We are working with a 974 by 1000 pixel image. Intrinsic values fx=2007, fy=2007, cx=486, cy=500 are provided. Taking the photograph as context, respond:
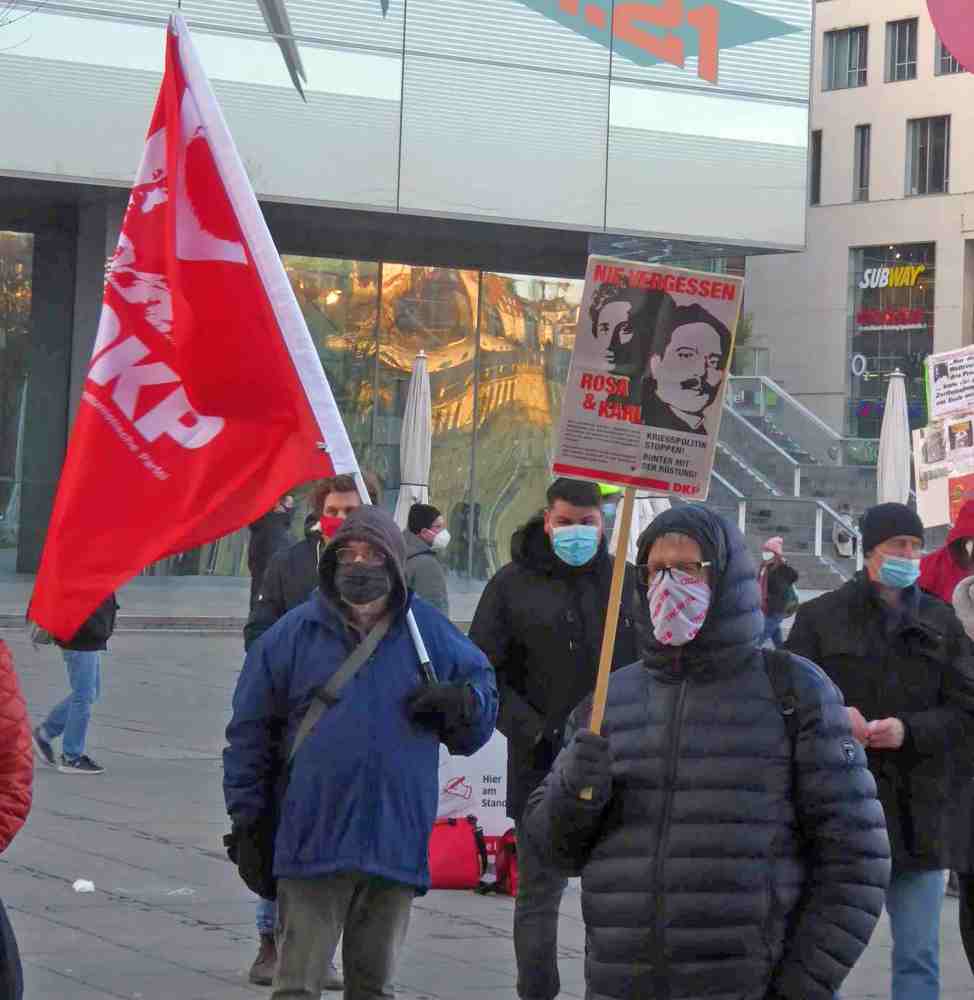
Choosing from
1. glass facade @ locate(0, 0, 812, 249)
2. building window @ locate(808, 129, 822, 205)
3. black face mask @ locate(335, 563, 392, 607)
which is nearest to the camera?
black face mask @ locate(335, 563, 392, 607)

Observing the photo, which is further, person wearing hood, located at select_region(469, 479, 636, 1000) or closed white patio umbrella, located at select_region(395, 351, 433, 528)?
closed white patio umbrella, located at select_region(395, 351, 433, 528)

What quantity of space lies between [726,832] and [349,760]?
152cm

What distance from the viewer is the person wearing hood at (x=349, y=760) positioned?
16.9 feet

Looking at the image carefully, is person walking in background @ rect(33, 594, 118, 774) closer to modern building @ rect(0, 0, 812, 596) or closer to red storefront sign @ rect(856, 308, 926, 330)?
modern building @ rect(0, 0, 812, 596)

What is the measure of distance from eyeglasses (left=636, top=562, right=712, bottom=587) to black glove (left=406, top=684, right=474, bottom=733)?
1.24 m

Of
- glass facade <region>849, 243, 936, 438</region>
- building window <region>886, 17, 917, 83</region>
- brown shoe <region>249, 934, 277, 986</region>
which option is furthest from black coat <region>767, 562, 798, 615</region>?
building window <region>886, 17, 917, 83</region>

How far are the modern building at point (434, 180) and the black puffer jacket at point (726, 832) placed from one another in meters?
23.8

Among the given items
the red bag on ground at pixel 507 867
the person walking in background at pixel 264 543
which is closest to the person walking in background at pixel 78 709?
the red bag on ground at pixel 507 867

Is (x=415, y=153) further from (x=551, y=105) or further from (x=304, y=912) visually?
(x=304, y=912)

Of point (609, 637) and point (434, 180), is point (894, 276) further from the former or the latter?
point (609, 637)

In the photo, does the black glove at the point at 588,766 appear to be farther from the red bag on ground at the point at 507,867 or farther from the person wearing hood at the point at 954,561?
the person wearing hood at the point at 954,561

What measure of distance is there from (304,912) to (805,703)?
1.77 m

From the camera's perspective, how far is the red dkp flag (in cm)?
577

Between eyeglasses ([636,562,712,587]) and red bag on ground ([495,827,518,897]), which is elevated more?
eyeglasses ([636,562,712,587])
